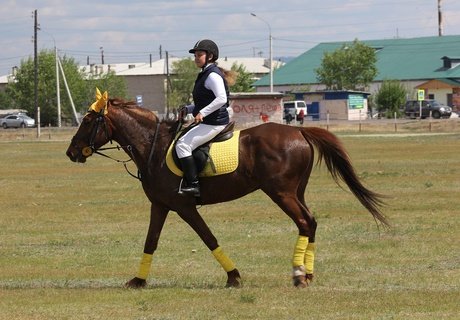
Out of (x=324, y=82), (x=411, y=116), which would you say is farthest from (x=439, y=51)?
(x=411, y=116)

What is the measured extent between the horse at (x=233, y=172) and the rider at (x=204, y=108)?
0.84 ft

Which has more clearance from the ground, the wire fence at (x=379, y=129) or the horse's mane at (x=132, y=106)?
the horse's mane at (x=132, y=106)

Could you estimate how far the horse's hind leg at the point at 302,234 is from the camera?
41.8ft

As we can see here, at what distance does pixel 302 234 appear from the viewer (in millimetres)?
12891

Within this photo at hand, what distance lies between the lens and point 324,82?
434ft

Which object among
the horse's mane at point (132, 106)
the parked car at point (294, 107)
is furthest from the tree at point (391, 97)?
the horse's mane at point (132, 106)

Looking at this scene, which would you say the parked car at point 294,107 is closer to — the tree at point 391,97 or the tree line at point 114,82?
the tree at point 391,97

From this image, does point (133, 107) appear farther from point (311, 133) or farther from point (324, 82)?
point (324, 82)

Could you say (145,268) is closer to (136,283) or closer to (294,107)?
(136,283)

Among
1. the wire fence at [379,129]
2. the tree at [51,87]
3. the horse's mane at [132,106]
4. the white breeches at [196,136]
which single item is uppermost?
the tree at [51,87]

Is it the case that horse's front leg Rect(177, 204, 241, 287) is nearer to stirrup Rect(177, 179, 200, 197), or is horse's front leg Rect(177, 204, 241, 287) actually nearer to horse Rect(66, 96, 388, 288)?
horse Rect(66, 96, 388, 288)

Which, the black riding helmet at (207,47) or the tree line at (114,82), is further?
the tree line at (114,82)

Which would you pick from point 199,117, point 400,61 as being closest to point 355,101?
point 400,61

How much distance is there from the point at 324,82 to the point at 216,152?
120323 millimetres
